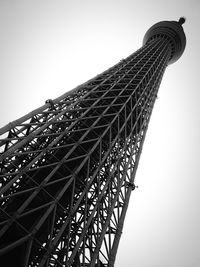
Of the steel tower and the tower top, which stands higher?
the tower top

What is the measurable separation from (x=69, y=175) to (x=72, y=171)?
0.24 m

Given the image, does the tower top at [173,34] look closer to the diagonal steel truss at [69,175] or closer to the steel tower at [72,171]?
the steel tower at [72,171]

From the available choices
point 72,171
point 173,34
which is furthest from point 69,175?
point 173,34

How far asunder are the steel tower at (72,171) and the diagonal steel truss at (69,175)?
0.12 feet

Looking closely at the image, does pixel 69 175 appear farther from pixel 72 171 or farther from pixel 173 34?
pixel 173 34

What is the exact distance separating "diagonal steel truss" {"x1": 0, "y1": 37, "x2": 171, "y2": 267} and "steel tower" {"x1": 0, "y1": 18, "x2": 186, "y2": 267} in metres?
0.04

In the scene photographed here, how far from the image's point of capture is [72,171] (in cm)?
1237

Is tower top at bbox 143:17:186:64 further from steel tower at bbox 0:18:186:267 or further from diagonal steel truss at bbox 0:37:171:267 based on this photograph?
diagonal steel truss at bbox 0:37:171:267

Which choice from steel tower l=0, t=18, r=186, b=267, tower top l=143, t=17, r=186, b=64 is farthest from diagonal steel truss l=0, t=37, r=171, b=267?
tower top l=143, t=17, r=186, b=64

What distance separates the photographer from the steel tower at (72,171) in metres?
9.83

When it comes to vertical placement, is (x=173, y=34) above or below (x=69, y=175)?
above

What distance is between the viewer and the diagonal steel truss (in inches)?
386

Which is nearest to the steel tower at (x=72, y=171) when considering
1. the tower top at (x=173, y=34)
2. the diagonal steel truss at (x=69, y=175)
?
the diagonal steel truss at (x=69, y=175)

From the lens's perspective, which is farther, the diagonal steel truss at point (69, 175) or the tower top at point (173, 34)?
the tower top at point (173, 34)
